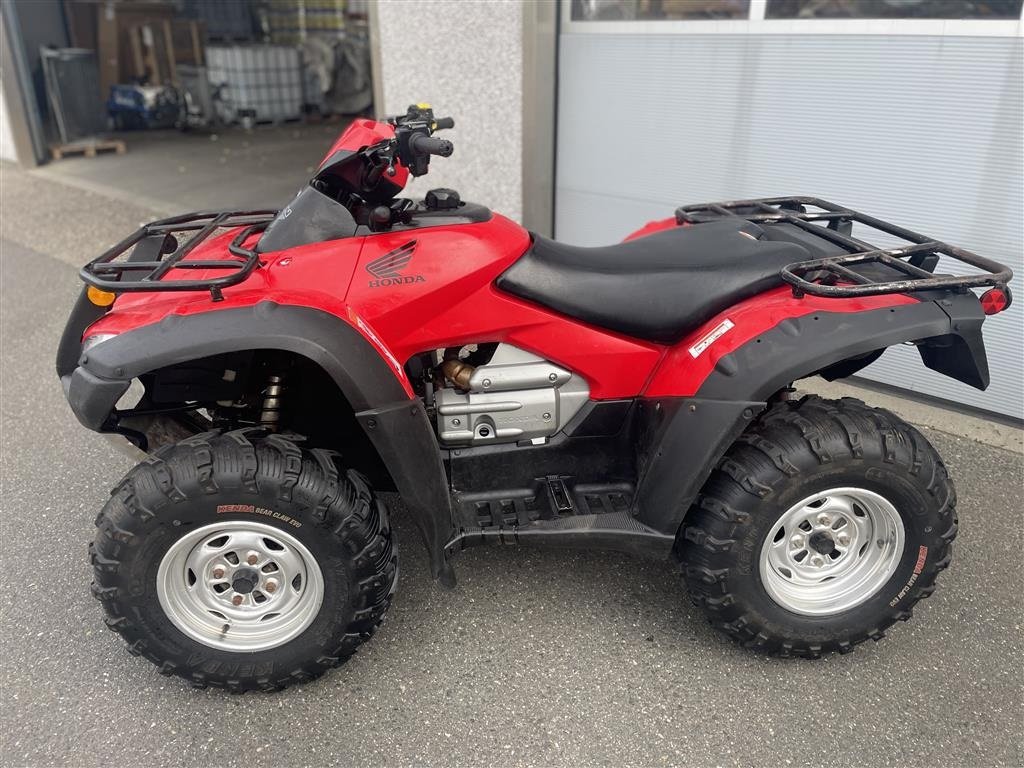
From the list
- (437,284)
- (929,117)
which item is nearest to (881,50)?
(929,117)

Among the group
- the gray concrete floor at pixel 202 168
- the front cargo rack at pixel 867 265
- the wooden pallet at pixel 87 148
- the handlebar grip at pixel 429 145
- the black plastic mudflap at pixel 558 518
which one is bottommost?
the gray concrete floor at pixel 202 168

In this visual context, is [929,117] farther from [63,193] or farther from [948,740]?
[63,193]

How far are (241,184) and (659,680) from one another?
7615mm

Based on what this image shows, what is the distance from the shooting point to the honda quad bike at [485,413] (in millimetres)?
2221

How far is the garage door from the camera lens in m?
3.70

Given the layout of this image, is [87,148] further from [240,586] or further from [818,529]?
[818,529]

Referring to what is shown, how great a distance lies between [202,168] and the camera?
9.35m

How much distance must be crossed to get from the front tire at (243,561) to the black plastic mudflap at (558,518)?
295 mm

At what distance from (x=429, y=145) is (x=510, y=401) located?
811mm

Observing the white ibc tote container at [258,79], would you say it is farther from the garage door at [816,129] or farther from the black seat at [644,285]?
the black seat at [644,285]

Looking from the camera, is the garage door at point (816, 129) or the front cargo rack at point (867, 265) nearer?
the front cargo rack at point (867, 265)

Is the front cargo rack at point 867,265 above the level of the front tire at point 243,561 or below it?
above

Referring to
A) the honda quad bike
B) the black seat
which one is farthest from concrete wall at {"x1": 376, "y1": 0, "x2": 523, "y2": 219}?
the black seat

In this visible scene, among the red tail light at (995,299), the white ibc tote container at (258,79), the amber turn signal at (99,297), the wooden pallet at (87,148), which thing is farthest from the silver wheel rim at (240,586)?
the white ibc tote container at (258,79)
